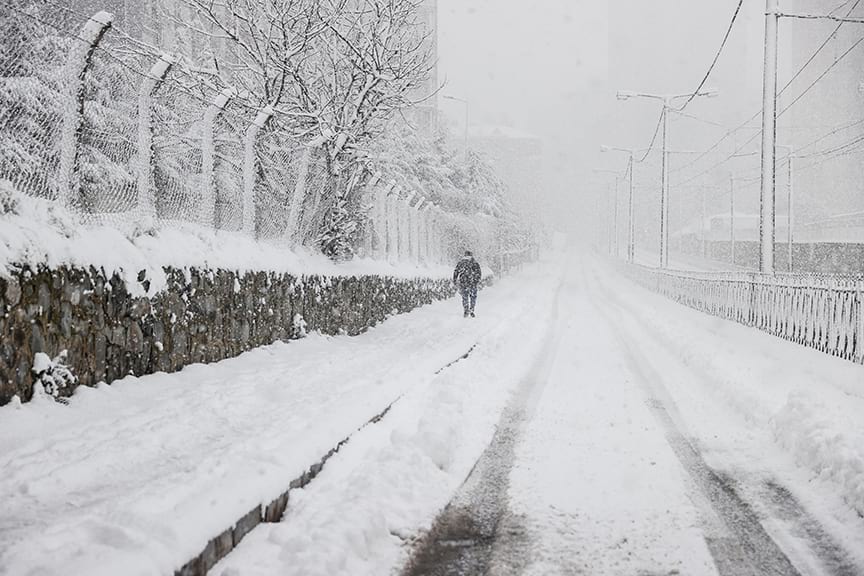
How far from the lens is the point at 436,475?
5.44 meters

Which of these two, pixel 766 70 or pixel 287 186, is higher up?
pixel 766 70

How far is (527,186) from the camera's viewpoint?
11112cm

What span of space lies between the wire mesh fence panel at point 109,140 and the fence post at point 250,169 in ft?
9.05

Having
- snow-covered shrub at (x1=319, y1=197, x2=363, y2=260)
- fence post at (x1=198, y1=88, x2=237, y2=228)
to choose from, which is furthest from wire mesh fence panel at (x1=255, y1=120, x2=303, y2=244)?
fence post at (x1=198, y1=88, x2=237, y2=228)

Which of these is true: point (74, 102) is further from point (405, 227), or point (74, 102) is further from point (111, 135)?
point (405, 227)

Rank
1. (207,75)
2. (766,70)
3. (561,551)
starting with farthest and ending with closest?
(766,70) → (207,75) → (561,551)

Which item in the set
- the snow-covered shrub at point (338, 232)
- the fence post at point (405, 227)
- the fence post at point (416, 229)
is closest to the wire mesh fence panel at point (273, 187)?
the snow-covered shrub at point (338, 232)

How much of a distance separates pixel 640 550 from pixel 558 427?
10.0 feet

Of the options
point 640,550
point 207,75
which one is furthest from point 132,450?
point 207,75

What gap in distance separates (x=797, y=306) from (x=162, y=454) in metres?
12.7

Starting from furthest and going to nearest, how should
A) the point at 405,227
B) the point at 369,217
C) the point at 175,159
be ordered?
1. the point at 405,227
2. the point at 369,217
3. the point at 175,159

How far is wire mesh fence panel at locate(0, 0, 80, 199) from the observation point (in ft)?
20.1

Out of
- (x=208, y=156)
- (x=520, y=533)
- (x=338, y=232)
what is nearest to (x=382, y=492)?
(x=520, y=533)

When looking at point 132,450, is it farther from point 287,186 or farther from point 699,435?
point 287,186
